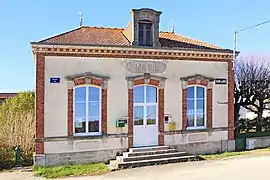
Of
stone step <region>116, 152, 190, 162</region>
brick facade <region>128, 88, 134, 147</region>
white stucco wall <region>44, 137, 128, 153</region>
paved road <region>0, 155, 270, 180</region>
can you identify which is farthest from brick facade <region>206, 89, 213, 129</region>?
white stucco wall <region>44, 137, 128, 153</region>

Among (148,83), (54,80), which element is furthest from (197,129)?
(54,80)

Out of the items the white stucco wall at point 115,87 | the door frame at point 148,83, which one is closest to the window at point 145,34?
the white stucco wall at point 115,87

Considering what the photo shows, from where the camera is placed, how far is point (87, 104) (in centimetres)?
1538

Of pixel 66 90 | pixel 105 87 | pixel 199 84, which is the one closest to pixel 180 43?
pixel 199 84

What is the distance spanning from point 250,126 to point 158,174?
11193 millimetres

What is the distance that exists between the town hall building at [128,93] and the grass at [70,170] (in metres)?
0.56

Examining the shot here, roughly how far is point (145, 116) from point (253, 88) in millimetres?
10845

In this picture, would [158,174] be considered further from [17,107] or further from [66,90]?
[17,107]

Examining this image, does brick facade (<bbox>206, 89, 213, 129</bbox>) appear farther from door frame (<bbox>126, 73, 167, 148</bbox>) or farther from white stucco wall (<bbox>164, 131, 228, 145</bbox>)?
door frame (<bbox>126, 73, 167, 148</bbox>)

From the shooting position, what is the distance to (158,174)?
1280 cm

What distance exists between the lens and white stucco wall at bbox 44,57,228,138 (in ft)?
48.5

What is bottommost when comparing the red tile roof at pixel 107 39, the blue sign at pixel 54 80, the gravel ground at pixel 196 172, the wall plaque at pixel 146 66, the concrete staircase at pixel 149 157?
the gravel ground at pixel 196 172

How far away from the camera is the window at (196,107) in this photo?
1712 cm

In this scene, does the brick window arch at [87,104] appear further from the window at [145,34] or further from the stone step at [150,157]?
the window at [145,34]
